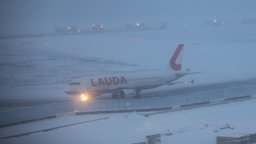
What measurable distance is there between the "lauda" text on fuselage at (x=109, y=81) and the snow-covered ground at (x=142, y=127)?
850 cm

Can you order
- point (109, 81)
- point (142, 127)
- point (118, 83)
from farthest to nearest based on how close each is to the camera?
1. point (118, 83)
2. point (109, 81)
3. point (142, 127)

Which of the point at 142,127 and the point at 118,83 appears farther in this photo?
the point at 118,83

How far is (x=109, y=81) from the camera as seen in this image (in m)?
48.4

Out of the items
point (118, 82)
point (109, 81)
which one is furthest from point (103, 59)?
point (109, 81)

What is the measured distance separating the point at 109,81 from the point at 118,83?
1.03 metres

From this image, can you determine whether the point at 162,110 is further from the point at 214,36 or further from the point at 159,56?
the point at 214,36

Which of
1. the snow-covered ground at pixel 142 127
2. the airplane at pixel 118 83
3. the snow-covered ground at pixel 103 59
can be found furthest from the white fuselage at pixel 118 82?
the snow-covered ground at pixel 142 127

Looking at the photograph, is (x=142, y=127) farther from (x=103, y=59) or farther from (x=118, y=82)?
→ (x=103, y=59)

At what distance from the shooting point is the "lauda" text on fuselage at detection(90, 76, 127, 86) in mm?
48000

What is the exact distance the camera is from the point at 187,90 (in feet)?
178

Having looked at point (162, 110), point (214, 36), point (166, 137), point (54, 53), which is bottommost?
point (166, 137)

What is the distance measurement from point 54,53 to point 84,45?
17.8 meters

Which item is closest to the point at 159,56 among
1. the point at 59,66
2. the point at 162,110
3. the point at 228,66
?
the point at 228,66

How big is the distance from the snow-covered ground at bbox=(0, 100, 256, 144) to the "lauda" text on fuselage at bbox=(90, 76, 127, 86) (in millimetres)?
8504
